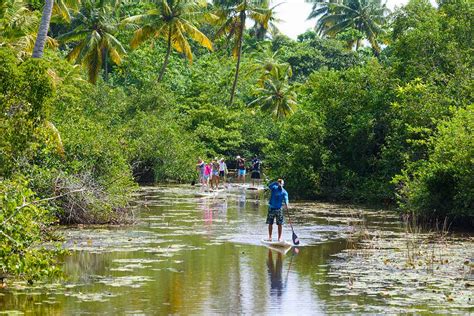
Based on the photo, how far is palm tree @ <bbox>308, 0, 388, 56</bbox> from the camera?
239 ft

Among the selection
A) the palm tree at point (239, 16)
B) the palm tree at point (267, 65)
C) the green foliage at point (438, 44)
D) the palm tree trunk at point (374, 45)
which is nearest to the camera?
the green foliage at point (438, 44)

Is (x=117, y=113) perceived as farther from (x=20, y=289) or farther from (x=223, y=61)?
(x=20, y=289)

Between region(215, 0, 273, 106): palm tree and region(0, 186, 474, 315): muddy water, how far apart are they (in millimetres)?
35868

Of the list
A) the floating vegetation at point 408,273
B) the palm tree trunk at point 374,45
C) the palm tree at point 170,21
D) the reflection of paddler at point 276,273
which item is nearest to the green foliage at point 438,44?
the floating vegetation at point 408,273

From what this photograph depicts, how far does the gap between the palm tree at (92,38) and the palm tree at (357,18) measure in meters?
25.4

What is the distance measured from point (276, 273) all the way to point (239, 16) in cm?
4687

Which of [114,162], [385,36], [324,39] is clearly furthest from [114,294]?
[324,39]

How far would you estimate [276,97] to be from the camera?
66938 millimetres

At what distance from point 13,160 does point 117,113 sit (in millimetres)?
29658

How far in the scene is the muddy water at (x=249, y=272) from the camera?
12938 mm

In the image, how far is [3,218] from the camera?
43.3 feet

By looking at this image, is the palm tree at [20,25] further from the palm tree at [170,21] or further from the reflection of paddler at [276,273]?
the palm tree at [170,21]

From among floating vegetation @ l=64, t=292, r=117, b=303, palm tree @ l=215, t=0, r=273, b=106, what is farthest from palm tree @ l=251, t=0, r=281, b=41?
floating vegetation @ l=64, t=292, r=117, b=303

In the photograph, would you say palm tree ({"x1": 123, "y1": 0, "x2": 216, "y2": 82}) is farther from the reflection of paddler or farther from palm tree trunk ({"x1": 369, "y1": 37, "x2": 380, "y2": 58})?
the reflection of paddler
